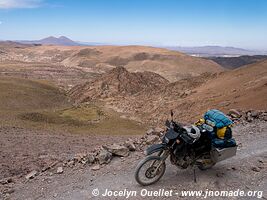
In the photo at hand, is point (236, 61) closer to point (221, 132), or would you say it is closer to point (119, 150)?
point (119, 150)

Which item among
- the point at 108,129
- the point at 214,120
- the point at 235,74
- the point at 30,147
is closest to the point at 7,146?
the point at 30,147

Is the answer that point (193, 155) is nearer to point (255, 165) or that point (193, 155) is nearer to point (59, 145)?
point (255, 165)

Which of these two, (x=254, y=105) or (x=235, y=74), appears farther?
(x=235, y=74)

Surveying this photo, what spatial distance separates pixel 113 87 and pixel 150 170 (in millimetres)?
30653

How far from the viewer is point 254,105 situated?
17.0 meters

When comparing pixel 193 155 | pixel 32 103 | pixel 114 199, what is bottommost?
pixel 32 103

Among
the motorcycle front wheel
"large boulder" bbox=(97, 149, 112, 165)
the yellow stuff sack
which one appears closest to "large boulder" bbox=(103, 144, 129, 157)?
"large boulder" bbox=(97, 149, 112, 165)

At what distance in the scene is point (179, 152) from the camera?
20.9 ft

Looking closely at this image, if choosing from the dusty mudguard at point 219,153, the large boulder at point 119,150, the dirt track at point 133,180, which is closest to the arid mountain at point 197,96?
the dirt track at point 133,180

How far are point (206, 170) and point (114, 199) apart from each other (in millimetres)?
2180

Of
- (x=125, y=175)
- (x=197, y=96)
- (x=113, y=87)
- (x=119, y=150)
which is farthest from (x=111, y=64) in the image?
(x=125, y=175)

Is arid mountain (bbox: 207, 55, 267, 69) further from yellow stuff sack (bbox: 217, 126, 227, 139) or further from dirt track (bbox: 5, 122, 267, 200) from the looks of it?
yellow stuff sack (bbox: 217, 126, 227, 139)

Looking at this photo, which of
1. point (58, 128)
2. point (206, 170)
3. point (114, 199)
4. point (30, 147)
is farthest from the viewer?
point (58, 128)

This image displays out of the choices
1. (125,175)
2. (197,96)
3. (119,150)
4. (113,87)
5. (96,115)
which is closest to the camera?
(125,175)
